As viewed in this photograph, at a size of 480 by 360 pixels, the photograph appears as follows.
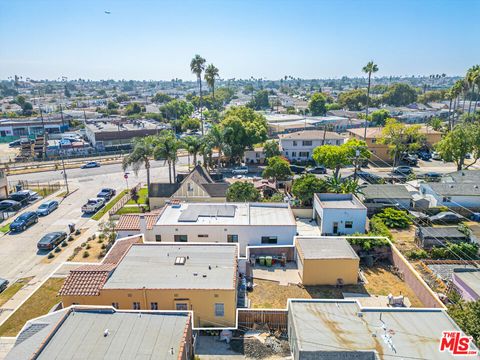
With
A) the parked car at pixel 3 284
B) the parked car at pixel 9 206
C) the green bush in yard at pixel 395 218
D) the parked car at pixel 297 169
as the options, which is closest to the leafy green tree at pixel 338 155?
the parked car at pixel 297 169

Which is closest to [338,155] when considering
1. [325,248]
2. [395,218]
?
[395,218]

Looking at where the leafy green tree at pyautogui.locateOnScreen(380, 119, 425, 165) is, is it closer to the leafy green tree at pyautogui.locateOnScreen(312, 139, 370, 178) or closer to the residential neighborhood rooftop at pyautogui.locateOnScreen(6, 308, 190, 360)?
A: the leafy green tree at pyautogui.locateOnScreen(312, 139, 370, 178)

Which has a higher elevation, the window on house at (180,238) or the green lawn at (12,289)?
the window on house at (180,238)

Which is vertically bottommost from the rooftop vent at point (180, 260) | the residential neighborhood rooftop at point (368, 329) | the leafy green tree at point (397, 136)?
the residential neighborhood rooftop at point (368, 329)

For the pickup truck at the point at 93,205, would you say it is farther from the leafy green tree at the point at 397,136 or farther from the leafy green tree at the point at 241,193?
the leafy green tree at the point at 397,136

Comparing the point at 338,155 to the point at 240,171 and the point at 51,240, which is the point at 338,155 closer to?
the point at 240,171

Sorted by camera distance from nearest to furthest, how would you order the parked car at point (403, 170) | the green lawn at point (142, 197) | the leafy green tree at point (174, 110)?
the green lawn at point (142, 197)
the parked car at point (403, 170)
the leafy green tree at point (174, 110)
